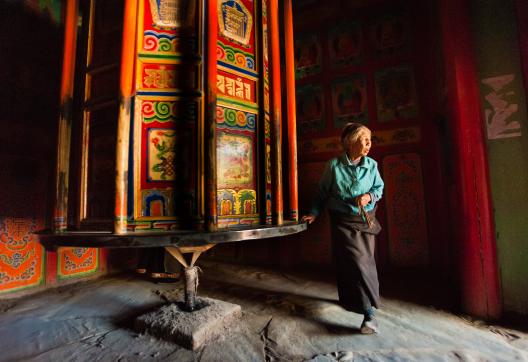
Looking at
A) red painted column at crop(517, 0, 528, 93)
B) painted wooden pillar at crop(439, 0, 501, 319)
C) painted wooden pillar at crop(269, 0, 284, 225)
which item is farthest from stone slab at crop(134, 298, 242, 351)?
red painted column at crop(517, 0, 528, 93)

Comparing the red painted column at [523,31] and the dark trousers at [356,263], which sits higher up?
the red painted column at [523,31]

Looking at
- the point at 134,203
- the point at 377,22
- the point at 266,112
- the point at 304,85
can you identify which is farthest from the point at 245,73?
the point at 377,22

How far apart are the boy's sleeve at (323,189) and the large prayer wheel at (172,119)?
198mm

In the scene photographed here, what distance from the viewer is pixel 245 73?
6.71 ft

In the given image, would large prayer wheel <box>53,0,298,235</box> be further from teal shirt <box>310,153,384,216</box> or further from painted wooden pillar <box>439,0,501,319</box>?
painted wooden pillar <box>439,0,501,319</box>

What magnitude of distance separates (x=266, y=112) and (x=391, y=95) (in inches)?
82.0

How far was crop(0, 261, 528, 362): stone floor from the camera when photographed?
1.62 m

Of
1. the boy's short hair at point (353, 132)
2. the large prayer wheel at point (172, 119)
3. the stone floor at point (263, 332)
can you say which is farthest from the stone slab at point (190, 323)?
the boy's short hair at point (353, 132)

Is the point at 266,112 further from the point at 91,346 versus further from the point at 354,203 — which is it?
the point at 91,346

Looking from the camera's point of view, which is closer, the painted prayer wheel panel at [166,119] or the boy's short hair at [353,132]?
the painted prayer wheel panel at [166,119]

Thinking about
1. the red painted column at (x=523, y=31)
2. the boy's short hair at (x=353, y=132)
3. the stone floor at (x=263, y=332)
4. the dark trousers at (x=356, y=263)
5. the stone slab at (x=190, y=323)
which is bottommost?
the stone floor at (x=263, y=332)

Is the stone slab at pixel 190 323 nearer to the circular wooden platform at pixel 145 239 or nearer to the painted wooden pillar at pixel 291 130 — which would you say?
the circular wooden platform at pixel 145 239

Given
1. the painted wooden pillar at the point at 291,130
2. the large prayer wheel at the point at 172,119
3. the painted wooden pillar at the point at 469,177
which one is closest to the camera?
the large prayer wheel at the point at 172,119

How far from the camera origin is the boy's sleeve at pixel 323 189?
6.82 ft
